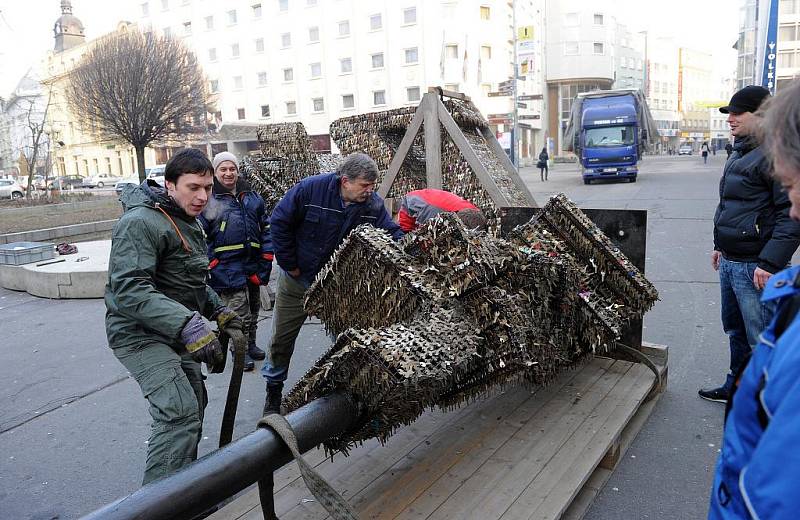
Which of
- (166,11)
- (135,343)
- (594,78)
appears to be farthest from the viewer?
(594,78)

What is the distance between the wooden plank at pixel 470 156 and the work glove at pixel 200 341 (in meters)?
4.00

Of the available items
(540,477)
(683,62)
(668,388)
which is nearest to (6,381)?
(540,477)

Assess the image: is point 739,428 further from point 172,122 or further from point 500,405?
point 172,122

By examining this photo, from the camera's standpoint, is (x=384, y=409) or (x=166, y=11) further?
(x=166, y=11)

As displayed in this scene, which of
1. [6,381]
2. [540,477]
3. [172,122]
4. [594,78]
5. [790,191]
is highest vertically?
[594,78]

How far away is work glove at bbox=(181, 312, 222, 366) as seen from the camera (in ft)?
8.17

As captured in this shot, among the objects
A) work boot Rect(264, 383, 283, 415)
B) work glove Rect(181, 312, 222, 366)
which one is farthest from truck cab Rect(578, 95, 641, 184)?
work glove Rect(181, 312, 222, 366)

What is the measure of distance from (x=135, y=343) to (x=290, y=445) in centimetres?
114

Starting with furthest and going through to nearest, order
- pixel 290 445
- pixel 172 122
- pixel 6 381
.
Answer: pixel 172 122
pixel 6 381
pixel 290 445

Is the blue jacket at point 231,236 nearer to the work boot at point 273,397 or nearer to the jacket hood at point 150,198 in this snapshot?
the work boot at point 273,397

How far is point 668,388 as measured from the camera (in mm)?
4348

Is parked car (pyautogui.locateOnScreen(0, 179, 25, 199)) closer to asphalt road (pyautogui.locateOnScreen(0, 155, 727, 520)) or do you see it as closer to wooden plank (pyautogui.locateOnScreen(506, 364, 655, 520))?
asphalt road (pyautogui.locateOnScreen(0, 155, 727, 520))

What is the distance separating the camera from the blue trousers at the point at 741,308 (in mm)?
3408

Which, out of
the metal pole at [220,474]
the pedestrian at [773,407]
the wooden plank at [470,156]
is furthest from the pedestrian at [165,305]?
the wooden plank at [470,156]
